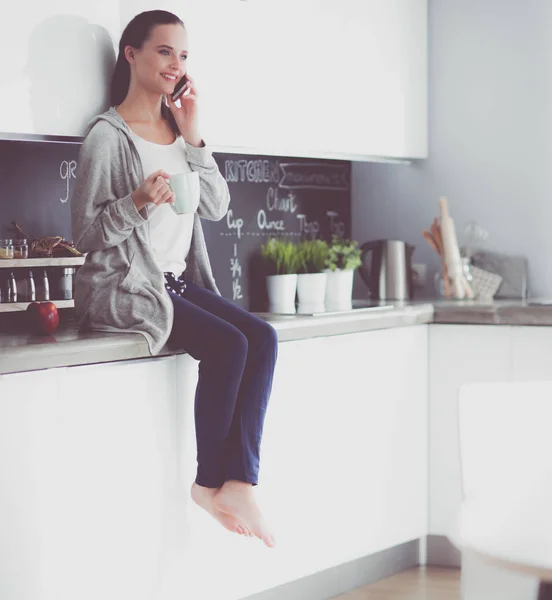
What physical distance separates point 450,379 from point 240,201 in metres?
0.88

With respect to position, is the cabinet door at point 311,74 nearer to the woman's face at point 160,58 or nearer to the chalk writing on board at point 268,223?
the woman's face at point 160,58

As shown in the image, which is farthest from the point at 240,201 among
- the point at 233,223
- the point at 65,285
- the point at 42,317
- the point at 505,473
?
the point at 505,473

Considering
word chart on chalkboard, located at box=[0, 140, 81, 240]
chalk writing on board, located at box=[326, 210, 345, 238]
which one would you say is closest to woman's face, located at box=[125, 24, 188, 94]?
word chart on chalkboard, located at box=[0, 140, 81, 240]

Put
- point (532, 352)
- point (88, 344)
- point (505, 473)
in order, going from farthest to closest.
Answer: point (532, 352) → point (88, 344) → point (505, 473)

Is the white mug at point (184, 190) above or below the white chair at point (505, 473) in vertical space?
above

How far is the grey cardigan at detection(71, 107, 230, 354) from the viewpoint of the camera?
8.20 ft

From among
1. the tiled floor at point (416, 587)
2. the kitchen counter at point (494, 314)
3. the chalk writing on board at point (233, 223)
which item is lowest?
the tiled floor at point (416, 587)

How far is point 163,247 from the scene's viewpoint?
2.69 metres

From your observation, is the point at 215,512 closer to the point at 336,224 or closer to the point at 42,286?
the point at 42,286

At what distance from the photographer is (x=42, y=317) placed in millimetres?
2500

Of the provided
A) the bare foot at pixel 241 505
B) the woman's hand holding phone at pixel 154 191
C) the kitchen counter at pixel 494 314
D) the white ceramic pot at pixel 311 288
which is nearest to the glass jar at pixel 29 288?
the woman's hand holding phone at pixel 154 191

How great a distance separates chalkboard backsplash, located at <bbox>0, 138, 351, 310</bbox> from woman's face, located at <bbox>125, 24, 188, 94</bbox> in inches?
9.2

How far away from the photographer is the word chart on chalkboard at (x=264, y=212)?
136 inches

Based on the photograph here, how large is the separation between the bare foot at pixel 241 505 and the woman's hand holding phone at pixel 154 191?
69 cm
